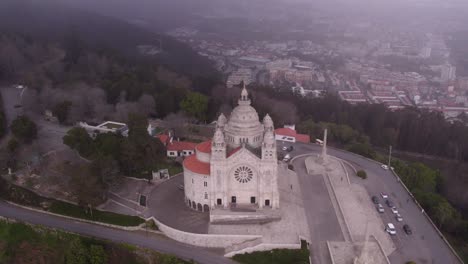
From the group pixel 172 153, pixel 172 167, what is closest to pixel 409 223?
pixel 172 167

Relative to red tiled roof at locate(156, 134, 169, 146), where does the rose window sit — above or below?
above

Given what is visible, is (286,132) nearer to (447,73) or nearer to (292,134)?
(292,134)

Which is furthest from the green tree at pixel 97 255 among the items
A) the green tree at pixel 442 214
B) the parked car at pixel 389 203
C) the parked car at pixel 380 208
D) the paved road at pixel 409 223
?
the green tree at pixel 442 214

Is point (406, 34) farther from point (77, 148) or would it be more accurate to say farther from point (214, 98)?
point (77, 148)

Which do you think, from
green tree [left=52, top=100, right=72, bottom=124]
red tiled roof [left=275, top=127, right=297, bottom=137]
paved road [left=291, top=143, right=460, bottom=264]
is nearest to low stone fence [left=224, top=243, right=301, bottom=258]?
paved road [left=291, top=143, right=460, bottom=264]

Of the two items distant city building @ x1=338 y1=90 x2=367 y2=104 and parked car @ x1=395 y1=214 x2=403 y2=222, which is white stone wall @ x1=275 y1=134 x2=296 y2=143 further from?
distant city building @ x1=338 y1=90 x2=367 y2=104

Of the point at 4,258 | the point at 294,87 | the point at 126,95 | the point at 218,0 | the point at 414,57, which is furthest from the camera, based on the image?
the point at 218,0

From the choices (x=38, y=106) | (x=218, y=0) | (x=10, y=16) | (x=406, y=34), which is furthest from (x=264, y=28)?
(x=38, y=106)
